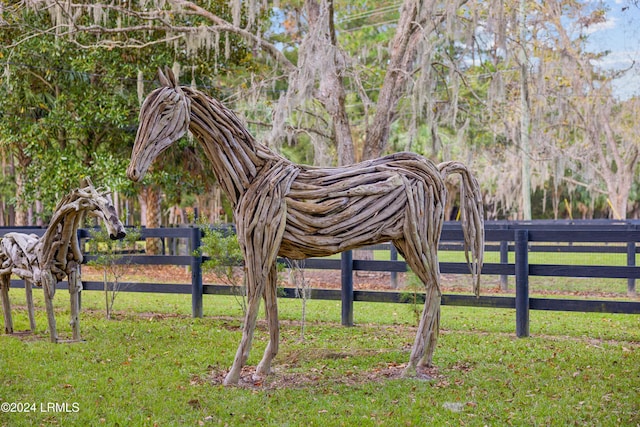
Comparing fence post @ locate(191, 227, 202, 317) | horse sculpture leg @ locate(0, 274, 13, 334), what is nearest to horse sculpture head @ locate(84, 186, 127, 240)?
horse sculpture leg @ locate(0, 274, 13, 334)

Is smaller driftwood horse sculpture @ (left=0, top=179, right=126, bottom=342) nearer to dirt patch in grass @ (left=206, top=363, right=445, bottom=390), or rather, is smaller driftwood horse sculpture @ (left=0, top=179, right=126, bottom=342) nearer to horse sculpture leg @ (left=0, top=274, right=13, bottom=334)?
horse sculpture leg @ (left=0, top=274, right=13, bottom=334)

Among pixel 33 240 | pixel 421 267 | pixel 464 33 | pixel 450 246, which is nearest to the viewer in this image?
pixel 421 267

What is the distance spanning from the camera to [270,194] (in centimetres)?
544

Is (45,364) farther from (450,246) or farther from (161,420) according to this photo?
A: (450,246)

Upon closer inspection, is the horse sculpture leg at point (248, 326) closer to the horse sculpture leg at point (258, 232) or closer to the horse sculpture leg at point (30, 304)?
the horse sculpture leg at point (258, 232)

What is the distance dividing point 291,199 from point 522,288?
3736 millimetres

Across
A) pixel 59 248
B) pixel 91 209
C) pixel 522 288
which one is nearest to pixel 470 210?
pixel 522 288

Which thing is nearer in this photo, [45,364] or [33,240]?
[45,364]

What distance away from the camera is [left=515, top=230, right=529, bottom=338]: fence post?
793cm

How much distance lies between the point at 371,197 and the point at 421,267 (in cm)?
81

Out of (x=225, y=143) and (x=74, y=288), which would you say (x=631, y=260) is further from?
(x=74, y=288)

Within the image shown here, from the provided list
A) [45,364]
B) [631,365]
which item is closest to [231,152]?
[45,364]

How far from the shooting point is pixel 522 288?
7938mm

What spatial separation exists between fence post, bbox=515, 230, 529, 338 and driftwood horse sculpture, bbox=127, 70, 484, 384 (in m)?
2.28
